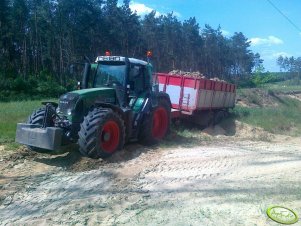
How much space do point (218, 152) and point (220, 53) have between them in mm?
57795

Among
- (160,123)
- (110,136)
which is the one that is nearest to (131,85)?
(110,136)

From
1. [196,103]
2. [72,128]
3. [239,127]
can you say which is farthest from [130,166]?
[239,127]

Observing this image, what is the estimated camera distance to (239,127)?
643 inches

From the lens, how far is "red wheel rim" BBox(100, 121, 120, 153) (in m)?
8.45

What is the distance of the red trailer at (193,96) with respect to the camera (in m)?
14.3

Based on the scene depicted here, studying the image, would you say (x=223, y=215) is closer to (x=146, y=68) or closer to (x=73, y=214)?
(x=73, y=214)

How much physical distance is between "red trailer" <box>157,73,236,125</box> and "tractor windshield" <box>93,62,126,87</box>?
444 centimetres

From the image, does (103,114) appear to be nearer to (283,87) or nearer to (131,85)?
(131,85)

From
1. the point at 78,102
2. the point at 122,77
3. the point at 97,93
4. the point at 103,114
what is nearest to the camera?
the point at 103,114

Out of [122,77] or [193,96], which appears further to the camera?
[193,96]

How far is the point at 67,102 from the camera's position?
8.63 metres

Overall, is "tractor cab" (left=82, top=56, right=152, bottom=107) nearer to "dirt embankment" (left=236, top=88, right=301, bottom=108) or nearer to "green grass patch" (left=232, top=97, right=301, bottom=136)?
"green grass patch" (left=232, top=97, right=301, bottom=136)

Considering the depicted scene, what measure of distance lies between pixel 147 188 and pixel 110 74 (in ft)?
13.1

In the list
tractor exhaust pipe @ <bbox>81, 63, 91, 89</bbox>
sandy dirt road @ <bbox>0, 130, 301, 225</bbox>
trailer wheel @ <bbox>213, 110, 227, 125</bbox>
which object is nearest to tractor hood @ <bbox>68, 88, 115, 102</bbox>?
tractor exhaust pipe @ <bbox>81, 63, 91, 89</bbox>
